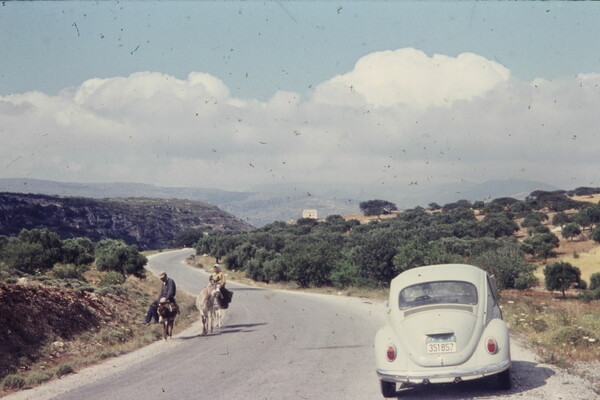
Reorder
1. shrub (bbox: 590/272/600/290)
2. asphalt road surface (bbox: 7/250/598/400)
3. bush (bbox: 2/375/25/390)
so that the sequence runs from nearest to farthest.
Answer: asphalt road surface (bbox: 7/250/598/400) < bush (bbox: 2/375/25/390) < shrub (bbox: 590/272/600/290)

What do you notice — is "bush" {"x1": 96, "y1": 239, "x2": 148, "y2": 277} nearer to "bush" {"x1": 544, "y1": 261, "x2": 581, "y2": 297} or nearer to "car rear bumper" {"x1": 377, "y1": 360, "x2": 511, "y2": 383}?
"bush" {"x1": 544, "y1": 261, "x2": 581, "y2": 297}

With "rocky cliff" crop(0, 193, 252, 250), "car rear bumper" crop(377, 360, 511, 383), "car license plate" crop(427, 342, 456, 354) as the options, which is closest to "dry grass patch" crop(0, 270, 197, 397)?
"car rear bumper" crop(377, 360, 511, 383)

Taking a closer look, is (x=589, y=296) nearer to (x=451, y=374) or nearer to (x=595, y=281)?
(x=595, y=281)

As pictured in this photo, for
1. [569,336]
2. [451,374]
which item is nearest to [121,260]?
[569,336]

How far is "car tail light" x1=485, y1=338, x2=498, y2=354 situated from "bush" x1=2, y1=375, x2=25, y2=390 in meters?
9.18

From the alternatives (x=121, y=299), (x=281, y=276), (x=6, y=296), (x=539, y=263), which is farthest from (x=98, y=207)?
(x=6, y=296)

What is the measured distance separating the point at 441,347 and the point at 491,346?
79 centimetres

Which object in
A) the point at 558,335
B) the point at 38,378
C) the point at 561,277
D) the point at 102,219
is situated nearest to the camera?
the point at 38,378

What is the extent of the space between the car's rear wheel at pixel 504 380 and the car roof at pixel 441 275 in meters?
1.64

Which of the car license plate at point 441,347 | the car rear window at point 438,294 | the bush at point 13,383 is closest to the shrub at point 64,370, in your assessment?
the bush at point 13,383

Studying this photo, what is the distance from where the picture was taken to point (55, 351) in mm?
16297

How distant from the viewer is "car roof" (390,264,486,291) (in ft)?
34.4

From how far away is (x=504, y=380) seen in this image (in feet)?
30.4

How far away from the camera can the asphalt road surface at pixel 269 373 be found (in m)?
9.55
